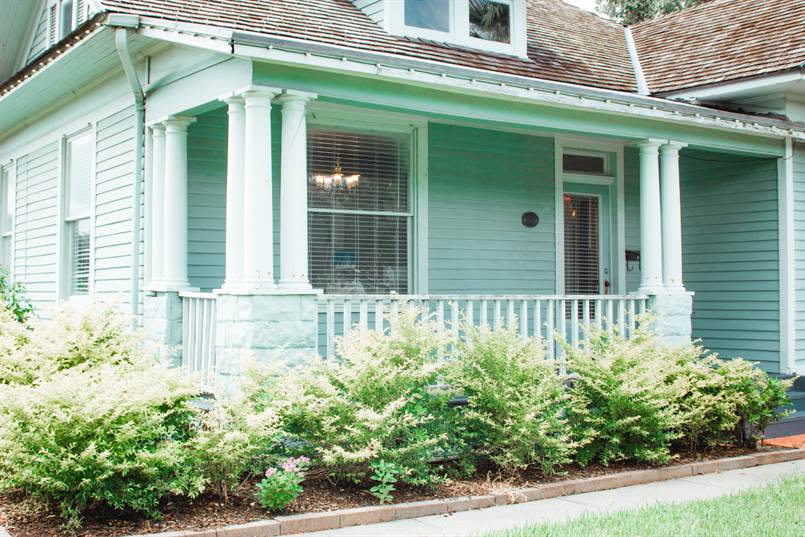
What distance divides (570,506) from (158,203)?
15.8 ft

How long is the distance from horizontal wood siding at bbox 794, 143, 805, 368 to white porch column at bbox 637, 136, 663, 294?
222 cm

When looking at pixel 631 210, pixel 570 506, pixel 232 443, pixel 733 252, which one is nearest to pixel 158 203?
pixel 232 443

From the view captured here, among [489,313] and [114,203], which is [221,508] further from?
[489,313]

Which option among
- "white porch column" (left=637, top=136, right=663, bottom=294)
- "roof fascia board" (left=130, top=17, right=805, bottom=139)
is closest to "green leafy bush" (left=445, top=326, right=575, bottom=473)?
"roof fascia board" (left=130, top=17, right=805, bottom=139)

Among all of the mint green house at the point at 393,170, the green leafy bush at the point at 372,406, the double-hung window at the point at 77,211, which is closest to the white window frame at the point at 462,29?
the mint green house at the point at 393,170

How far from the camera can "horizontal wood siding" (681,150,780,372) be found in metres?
10.3

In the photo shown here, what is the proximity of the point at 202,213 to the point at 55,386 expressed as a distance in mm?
3762

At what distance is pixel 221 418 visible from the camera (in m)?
5.34

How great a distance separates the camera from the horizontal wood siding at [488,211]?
31.9 ft

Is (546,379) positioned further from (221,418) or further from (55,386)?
(55,386)

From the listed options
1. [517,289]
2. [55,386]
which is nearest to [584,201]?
[517,289]

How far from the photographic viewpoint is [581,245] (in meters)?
11.0

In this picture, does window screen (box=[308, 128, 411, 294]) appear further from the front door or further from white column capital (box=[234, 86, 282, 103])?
the front door

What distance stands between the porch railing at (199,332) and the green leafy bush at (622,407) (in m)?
3.03
